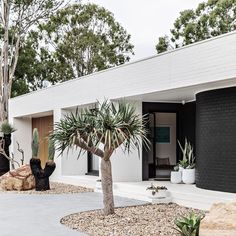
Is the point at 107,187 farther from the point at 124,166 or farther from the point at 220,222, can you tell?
the point at 124,166

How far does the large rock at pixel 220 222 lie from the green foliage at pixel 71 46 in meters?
29.7

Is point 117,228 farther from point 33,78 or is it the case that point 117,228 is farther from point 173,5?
point 33,78

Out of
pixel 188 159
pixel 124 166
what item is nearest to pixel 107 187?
pixel 188 159

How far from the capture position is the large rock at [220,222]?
Result: 6.71 metres

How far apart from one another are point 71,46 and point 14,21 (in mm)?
7287

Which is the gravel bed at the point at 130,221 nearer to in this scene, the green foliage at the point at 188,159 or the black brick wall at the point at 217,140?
the black brick wall at the point at 217,140

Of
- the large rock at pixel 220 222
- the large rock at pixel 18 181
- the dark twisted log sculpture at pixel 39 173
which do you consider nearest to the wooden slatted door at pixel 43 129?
the large rock at pixel 18 181

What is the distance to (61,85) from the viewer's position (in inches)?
768

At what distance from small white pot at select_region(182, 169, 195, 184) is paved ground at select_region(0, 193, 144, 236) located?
212 cm

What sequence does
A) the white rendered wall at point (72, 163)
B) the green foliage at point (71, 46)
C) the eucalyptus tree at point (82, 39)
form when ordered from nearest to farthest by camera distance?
the white rendered wall at point (72, 163)
the green foliage at point (71, 46)
the eucalyptus tree at point (82, 39)

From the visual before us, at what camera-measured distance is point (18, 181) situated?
16281 millimetres

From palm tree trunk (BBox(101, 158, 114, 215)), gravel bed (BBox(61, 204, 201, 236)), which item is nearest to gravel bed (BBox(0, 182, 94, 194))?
gravel bed (BBox(61, 204, 201, 236))

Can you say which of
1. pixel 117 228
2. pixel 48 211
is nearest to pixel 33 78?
pixel 48 211

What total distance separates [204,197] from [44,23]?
27.7m
